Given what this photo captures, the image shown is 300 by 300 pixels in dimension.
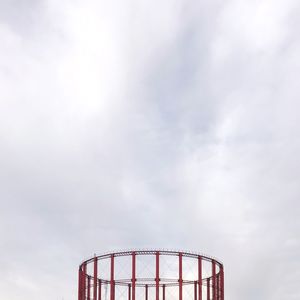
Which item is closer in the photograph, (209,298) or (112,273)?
(112,273)

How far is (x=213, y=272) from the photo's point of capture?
6216 centimetres

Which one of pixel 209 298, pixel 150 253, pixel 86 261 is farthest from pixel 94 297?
pixel 209 298

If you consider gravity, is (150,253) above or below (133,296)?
above

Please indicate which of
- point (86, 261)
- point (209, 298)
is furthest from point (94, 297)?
point (209, 298)

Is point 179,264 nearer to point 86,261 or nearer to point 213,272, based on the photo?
point 213,272

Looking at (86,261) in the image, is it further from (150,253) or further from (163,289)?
(163,289)

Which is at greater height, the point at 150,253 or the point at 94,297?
A: the point at 150,253

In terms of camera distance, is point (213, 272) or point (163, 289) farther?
point (163, 289)

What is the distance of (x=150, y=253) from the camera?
5950cm

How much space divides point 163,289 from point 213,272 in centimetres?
1178

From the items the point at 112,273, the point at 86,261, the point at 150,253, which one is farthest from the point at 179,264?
the point at 86,261

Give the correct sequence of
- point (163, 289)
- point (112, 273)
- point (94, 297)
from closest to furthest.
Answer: point (112, 273) < point (94, 297) < point (163, 289)

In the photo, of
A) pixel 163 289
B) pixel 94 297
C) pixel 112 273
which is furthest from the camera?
pixel 163 289

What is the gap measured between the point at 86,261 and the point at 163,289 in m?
13.5
